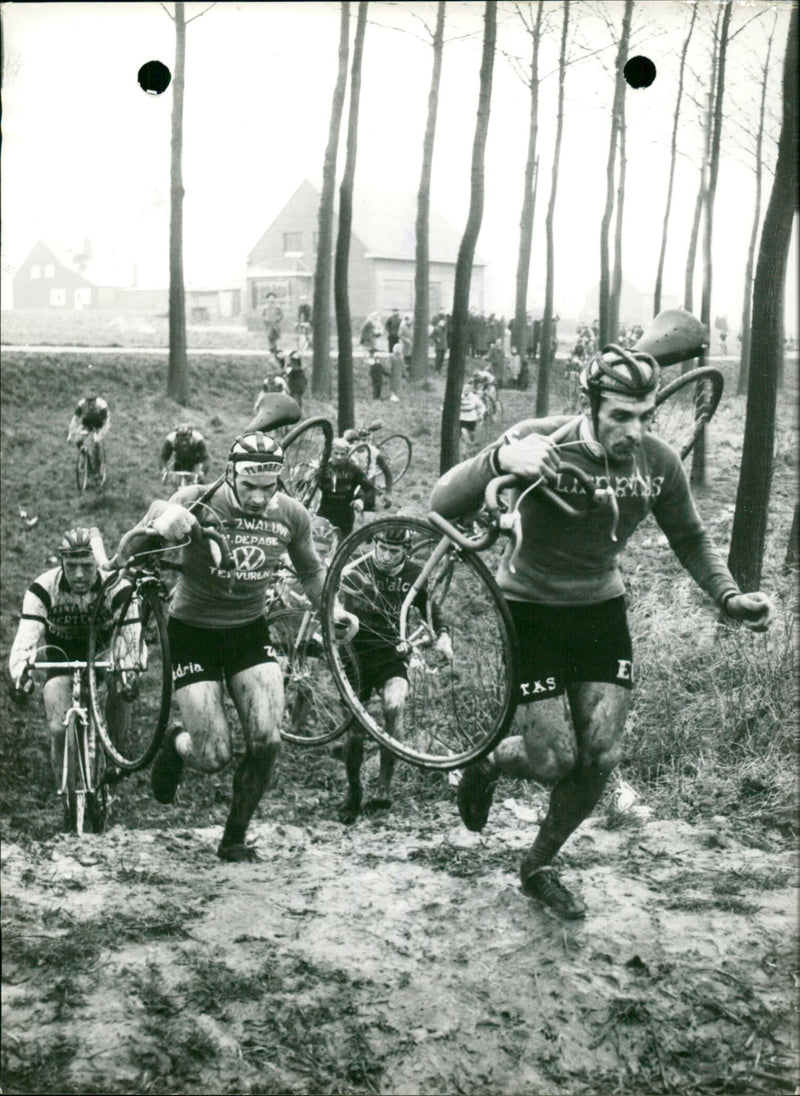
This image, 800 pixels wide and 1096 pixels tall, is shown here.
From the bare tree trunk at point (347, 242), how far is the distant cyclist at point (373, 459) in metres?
0.28

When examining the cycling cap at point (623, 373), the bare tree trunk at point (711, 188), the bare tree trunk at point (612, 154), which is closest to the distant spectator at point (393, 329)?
the bare tree trunk at point (612, 154)

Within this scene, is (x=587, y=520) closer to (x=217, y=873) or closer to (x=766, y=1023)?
(x=766, y=1023)

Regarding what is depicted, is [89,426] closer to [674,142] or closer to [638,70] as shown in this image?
[674,142]

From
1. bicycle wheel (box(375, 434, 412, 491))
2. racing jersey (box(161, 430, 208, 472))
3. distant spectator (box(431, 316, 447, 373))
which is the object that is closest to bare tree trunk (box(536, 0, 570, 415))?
bicycle wheel (box(375, 434, 412, 491))

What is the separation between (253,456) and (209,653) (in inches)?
41.9

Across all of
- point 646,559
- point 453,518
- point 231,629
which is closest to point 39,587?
point 231,629

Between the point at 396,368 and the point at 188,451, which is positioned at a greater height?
the point at 396,368

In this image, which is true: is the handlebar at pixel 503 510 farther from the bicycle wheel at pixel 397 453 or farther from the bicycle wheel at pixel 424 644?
the bicycle wheel at pixel 397 453

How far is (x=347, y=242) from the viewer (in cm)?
744

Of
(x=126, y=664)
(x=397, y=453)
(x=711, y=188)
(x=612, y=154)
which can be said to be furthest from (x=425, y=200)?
(x=126, y=664)

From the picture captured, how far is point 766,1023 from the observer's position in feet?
16.6

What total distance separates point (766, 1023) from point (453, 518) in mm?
2573

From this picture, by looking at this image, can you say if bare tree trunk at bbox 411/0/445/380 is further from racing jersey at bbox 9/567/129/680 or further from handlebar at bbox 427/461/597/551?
racing jersey at bbox 9/567/129/680

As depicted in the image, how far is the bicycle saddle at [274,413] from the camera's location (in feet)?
19.5
